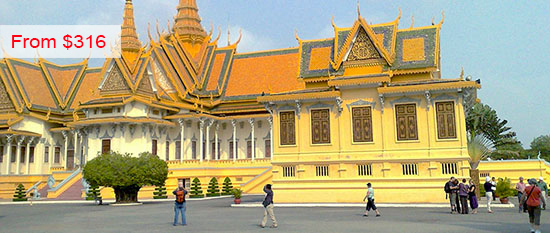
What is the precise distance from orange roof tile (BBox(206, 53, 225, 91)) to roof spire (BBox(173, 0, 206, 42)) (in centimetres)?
427

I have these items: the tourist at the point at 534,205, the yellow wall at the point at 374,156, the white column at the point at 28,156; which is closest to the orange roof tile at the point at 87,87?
the white column at the point at 28,156

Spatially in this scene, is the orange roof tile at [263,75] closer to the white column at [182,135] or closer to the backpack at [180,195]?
the white column at [182,135]

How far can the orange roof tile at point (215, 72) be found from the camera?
4747cm

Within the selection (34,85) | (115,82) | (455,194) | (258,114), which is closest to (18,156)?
(34,85)

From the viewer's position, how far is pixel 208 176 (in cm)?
4069

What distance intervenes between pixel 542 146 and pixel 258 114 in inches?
2235

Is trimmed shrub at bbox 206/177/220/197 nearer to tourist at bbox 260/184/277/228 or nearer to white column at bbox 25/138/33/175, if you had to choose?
white column at bbox 25/138/33/175

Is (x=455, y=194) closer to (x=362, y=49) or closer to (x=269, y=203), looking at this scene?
(x=269, y=203)

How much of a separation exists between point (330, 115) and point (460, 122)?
20.4ft

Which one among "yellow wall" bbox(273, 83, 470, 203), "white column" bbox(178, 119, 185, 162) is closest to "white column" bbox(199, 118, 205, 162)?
"white column" bbox(178, 119, 185, 162)

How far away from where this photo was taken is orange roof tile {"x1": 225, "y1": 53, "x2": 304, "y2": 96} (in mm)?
45444

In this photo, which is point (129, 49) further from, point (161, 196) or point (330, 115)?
point (330, 115)

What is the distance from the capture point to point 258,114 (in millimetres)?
43344

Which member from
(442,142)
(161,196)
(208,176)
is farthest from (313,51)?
(208,176)
